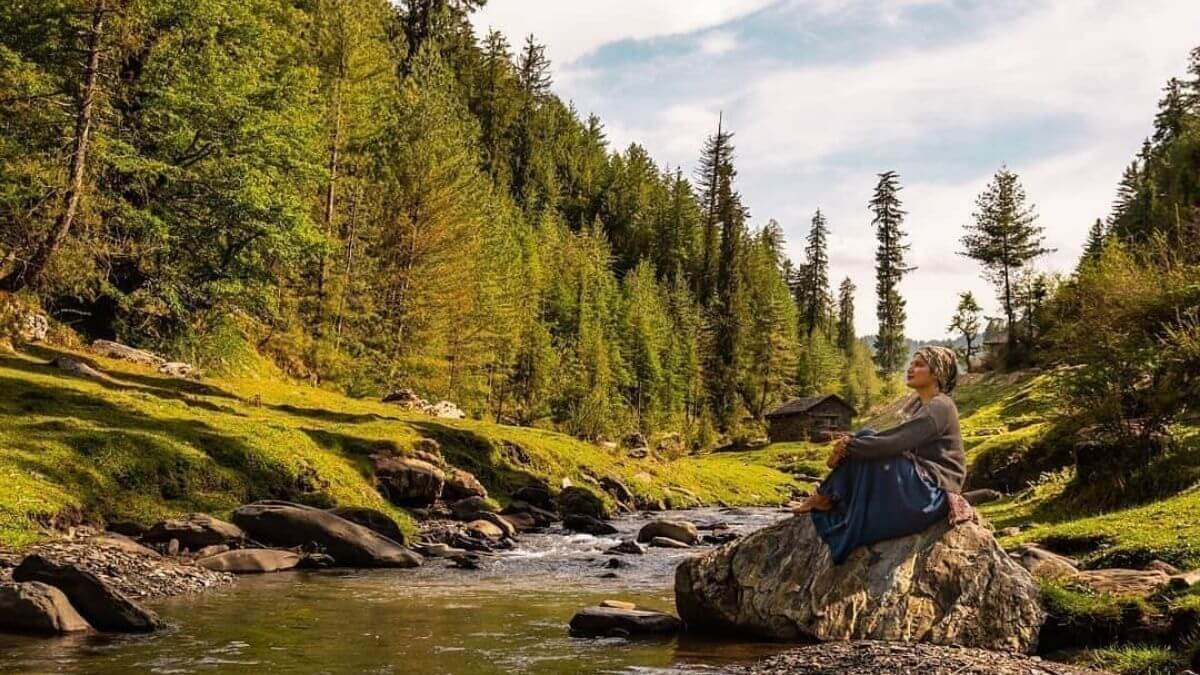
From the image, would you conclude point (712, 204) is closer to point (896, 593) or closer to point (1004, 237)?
point (1004, 237)

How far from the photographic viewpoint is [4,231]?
30.4 metres

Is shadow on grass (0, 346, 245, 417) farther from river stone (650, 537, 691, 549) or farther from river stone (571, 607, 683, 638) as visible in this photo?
river stone (571, 607, 683, 638)

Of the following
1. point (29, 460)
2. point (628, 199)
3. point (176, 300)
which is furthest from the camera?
point (628, 199)

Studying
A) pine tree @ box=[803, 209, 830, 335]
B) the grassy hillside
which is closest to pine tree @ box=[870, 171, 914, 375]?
pine tree @ box=[803, 209, 830, 335]

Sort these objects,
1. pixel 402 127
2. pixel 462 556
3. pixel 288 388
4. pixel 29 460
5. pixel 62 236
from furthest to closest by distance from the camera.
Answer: pixel 402 127 → pixel 288 388 → pixel 62 236 → pixel 462 556 → pixel 29 460

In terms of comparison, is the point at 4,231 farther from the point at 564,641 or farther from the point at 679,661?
the point at 679,661

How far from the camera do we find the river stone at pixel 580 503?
3531 centimetres

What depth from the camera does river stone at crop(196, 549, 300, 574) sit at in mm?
17859

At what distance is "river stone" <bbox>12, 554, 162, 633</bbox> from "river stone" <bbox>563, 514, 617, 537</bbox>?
19335mm

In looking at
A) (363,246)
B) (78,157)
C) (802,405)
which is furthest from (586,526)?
(802,405)

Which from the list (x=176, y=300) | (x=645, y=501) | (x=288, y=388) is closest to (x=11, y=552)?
(x=176, y=300)

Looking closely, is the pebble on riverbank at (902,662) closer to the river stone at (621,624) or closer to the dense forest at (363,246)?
the river stone at (621,624)

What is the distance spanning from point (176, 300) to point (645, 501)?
22.8 metres

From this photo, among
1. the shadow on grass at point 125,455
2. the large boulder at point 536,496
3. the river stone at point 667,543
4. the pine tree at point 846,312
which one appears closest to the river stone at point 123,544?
the shadow on grass at point 125,455
